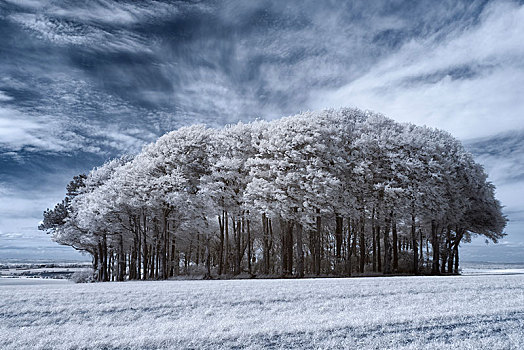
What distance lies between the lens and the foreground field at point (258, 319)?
7.91 metres

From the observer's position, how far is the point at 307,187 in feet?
102

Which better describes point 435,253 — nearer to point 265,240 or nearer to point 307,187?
point 307,187

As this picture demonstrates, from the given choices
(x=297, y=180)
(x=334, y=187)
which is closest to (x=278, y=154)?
(x=297, y=180)

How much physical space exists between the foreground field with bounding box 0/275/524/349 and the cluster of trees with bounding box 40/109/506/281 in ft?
64.1

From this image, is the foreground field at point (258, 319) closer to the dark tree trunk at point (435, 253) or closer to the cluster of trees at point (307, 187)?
the cluster of trees at point (307, 187)

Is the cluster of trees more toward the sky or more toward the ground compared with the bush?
more toward the sky

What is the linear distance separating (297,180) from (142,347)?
83.3ft

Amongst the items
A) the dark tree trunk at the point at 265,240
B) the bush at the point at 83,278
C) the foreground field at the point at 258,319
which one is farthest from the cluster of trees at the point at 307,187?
the foreground field at the point at 258,319

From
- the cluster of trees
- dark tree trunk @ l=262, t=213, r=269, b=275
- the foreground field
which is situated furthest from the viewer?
dark tree trunk @ l=262, t=213, r=269, b=275

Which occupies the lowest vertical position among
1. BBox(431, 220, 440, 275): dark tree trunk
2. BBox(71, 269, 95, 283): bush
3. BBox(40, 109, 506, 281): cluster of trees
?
BBox(71, 269, 95, 283): bush

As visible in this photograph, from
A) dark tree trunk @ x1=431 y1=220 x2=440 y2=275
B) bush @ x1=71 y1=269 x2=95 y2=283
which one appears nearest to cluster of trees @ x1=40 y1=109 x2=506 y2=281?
dark tree trunk @ x1=431 y1=220 x2=440 y2=275

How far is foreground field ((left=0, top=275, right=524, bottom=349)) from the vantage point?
7910 mm

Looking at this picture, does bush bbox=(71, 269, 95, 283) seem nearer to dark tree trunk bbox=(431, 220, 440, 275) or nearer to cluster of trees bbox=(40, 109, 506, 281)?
cluster of trees bbox=(40, 109, 506, 281)

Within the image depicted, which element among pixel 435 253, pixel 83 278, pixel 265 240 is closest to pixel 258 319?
pixel 265 240
